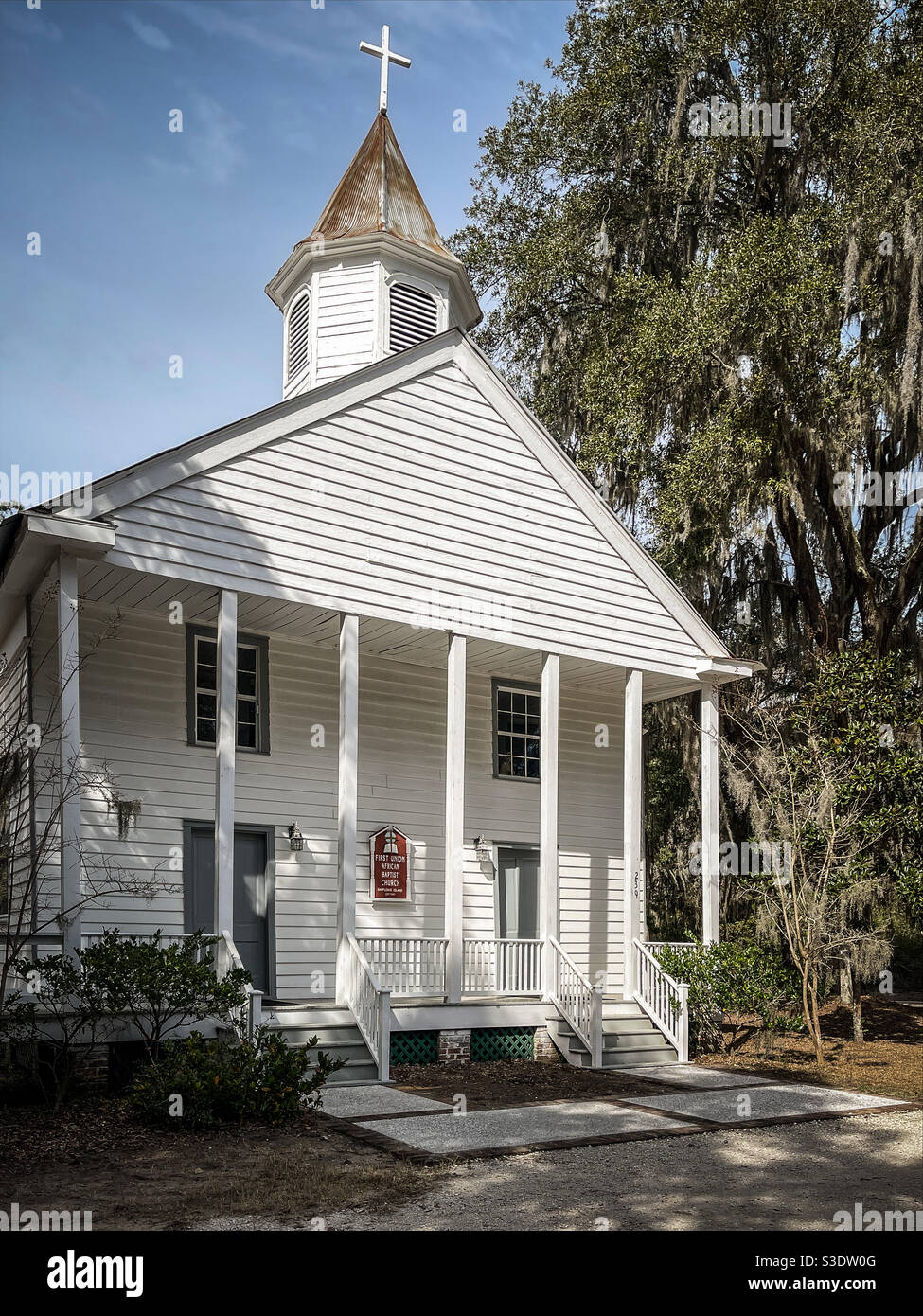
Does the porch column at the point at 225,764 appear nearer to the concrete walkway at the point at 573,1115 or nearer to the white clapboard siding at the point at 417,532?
the white clapboard siding at the point at 417,532

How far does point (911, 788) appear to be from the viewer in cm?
1516

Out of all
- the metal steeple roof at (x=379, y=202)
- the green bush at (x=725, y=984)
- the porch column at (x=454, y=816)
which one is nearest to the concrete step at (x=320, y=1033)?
the porch column at (x=454, y=816)

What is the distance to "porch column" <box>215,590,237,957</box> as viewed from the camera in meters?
10.9

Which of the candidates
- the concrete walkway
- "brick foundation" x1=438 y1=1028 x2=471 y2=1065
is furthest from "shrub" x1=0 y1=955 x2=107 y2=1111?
"brick foundation" x1=438 y1=1028 x2=471 y2=1065

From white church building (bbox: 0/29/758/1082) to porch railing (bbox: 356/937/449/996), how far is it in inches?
1.9

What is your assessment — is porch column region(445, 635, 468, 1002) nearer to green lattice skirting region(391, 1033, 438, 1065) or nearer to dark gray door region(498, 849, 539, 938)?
green lattice skirting region(391, 1033, 438, 1065)

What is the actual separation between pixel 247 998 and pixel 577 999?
450 centimetres

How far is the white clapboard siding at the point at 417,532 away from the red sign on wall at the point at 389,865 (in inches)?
115

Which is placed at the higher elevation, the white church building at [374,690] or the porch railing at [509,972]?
the white church building at [374,690]

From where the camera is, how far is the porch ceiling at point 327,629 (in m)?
11.5

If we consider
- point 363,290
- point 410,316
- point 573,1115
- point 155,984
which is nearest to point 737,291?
point 410,316

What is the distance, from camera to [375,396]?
13.0 metres

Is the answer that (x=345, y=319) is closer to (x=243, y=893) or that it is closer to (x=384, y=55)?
(x=384, y=55)
